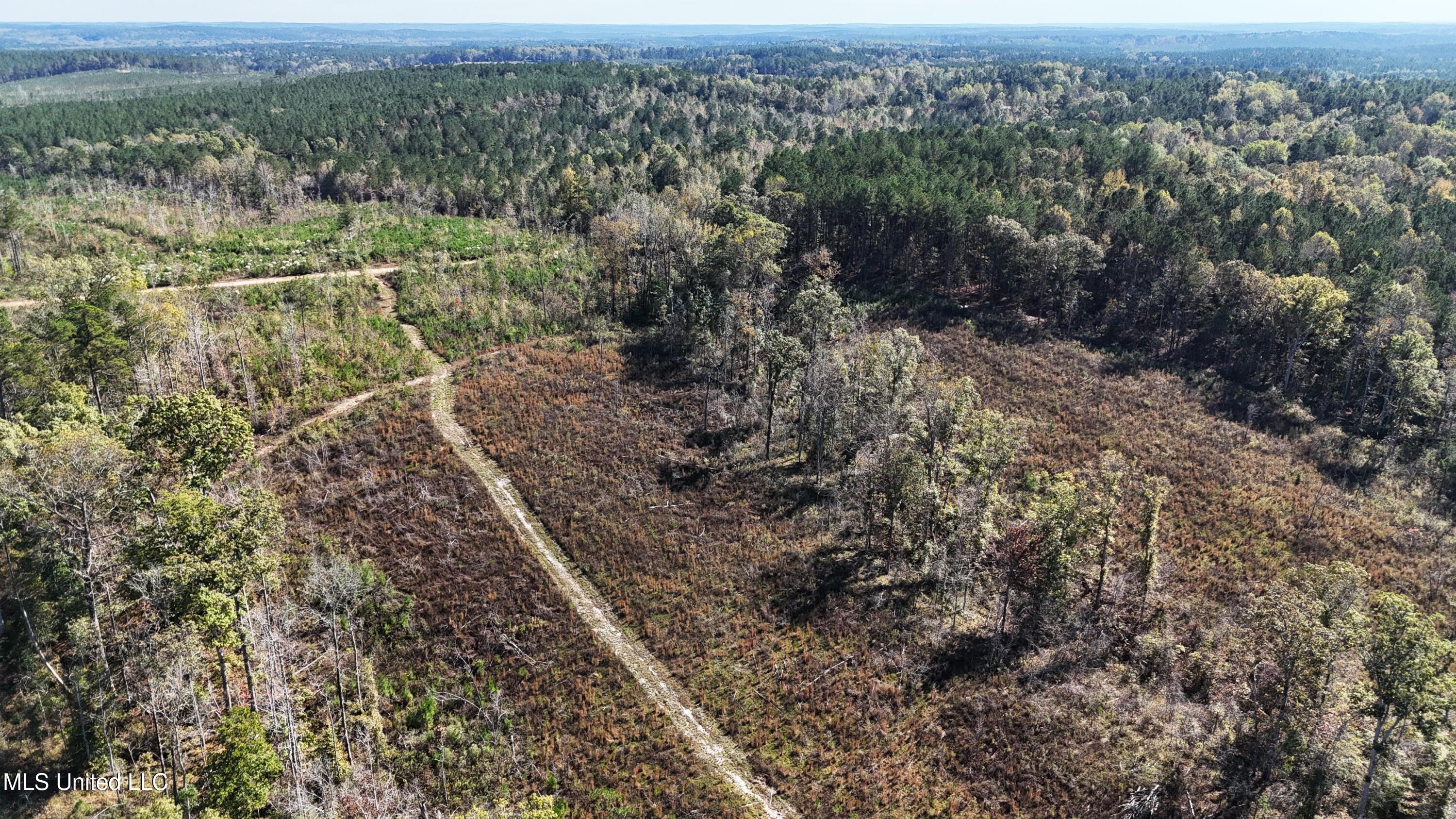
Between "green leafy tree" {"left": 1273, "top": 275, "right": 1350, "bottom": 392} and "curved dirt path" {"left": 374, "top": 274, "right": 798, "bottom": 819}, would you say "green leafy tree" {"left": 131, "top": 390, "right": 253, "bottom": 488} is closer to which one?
"curved dirt path" {"left": 374, "top": 274, "right": 798, "bottom": 819}

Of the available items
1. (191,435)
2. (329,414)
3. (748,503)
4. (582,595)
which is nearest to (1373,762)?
(748,503)

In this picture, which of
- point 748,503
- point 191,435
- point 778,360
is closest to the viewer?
point 191,435

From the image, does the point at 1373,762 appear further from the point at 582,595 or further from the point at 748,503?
the point at 582,595

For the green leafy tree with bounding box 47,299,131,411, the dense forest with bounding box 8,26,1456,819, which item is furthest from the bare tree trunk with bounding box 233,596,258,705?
the green leafy tree with bounding box 47,299,131,411

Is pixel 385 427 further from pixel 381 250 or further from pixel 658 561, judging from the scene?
pixel 381 250

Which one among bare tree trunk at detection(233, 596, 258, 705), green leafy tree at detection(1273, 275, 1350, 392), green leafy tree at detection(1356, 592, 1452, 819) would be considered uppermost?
green leafy tree at detection(1273, 275, 1350, 392)

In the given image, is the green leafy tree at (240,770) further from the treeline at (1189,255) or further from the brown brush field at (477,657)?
the treeline at (1189,255)
